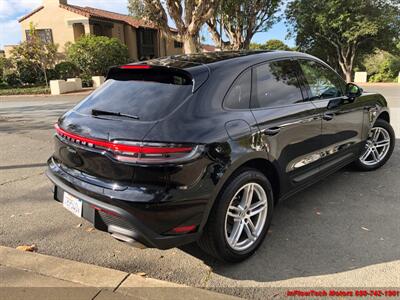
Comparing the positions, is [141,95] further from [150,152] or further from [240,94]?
[240,94]

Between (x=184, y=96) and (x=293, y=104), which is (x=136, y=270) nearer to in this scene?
(x=184, y=96)

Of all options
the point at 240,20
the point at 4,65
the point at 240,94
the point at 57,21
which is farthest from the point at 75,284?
the point at 57,21

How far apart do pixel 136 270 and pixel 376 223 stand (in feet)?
7.71

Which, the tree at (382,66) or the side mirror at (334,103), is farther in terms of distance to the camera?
the tree at (382,66)

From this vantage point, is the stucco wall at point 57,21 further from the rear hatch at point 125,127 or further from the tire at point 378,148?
the rear hatch at point 125,127

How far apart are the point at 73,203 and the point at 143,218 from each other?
773mm

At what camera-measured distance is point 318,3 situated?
24.6 metres

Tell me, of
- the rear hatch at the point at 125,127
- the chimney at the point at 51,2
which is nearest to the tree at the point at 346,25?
the chimney at the point at 51,2

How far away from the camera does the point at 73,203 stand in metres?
2.94

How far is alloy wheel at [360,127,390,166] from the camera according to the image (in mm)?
5056

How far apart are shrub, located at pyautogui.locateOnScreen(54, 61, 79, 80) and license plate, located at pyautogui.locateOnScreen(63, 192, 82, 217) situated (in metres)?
25.3

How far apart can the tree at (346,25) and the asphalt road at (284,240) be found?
21.9m

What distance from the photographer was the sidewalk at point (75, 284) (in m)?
2.66

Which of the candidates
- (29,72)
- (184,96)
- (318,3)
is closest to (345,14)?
(318,3)
